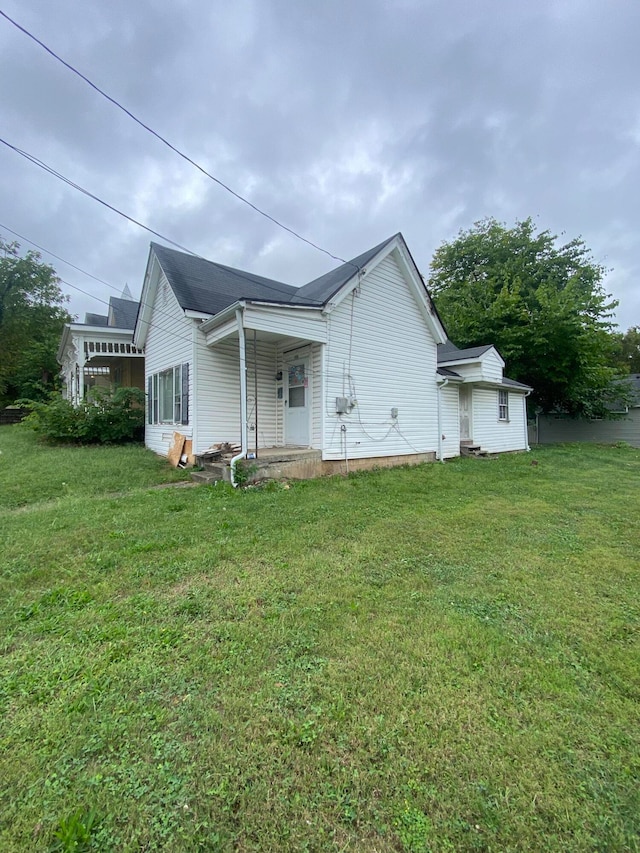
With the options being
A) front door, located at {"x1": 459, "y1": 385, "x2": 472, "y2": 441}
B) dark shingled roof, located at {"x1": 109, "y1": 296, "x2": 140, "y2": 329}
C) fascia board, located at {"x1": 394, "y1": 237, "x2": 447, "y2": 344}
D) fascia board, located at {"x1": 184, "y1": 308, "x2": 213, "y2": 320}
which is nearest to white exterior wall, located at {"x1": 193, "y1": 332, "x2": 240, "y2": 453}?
fascia board, located at {"x1": 184, "y1": 308, "x2": 213, "y2": 320}

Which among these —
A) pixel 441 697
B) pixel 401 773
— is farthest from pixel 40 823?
pixel 441 697

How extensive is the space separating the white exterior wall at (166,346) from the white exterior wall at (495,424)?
9.56 metres

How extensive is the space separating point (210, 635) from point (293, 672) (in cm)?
70

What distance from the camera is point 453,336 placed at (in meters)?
20.7

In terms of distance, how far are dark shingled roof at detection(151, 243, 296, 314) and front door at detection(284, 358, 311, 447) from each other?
5.54ft

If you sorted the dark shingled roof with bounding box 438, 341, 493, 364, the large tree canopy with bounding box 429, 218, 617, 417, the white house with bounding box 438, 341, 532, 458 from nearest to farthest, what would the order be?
the white house with bounding box 438, 341, 532, 458 < the dark shingled roof with bounding box 438, 341, 493, 364 < the large tree canopy with bounding box 429, 218, 617, 417

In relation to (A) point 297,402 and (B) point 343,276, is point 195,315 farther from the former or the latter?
(B) point 343,276

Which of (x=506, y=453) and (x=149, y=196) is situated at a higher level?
(x=149, y=196)

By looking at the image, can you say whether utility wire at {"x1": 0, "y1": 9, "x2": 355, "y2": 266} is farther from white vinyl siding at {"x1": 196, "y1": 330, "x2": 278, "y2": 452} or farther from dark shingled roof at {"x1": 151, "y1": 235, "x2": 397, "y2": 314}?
white vinyl siding at {"x1": 196, "y1": 330, "x2": 278, "y2": 452}

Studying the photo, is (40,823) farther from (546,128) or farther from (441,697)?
(546,128)

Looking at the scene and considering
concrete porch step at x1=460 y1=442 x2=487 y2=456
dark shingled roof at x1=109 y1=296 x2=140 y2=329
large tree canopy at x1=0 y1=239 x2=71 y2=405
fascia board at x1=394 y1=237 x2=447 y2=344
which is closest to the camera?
fascia board at x1=394 y1=237 x2=447 y2=344

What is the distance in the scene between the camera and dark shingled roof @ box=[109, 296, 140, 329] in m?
15.4

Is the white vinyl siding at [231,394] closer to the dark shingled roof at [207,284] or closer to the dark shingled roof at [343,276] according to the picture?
the dark shingled roof at [207,284]

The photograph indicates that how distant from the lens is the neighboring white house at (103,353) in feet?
41.4
